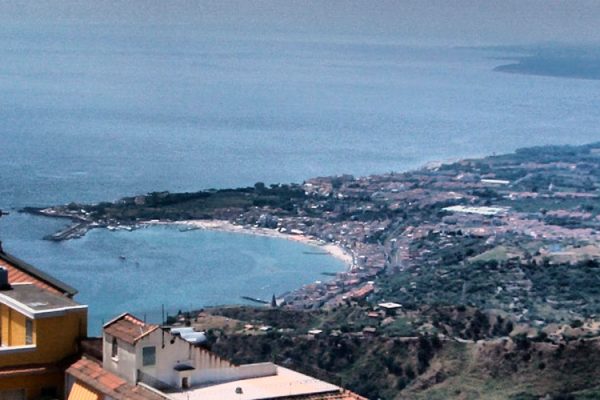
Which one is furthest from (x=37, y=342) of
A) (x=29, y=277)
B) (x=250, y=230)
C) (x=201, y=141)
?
(x=201, y=141)

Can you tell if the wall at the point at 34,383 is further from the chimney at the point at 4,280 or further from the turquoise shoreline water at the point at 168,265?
the turquoise shoreline water at the point at 168,265

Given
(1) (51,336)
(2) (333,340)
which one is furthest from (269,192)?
(1) (51,336)

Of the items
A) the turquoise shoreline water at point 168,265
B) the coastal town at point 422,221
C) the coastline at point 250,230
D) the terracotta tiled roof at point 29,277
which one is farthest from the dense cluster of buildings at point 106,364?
the coastline at point 250,230

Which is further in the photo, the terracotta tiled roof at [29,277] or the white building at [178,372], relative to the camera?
the terracotta tiled roof at [29,277]

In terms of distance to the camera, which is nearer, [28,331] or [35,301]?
[28,331]

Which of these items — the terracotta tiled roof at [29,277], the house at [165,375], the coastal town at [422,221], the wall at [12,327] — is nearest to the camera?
the house at [165,375]

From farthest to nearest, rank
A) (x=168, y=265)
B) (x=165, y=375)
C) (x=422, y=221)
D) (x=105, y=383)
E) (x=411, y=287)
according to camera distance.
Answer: (x=422, y=221)
(x=168, y=265)
(x=411, y=287)
(x=165, y=375)
(x=105, y=383)

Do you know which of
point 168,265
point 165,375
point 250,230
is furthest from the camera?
point 250,230

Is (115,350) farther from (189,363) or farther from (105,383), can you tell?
(189,363)
